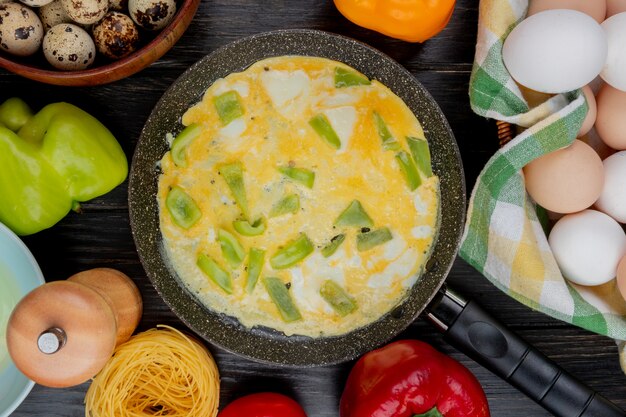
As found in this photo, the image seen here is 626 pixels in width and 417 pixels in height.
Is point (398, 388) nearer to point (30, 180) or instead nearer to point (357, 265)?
point (357, 265)

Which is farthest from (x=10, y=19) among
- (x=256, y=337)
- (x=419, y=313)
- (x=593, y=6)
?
(x=593, y=6)

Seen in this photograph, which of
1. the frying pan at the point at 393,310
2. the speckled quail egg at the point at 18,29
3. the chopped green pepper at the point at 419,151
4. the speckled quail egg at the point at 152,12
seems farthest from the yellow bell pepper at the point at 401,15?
the speckled quail egg at the point at 18,29

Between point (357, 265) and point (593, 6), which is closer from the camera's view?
point (593, 6)

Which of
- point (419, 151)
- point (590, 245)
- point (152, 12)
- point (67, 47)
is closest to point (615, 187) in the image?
point (590, 245)

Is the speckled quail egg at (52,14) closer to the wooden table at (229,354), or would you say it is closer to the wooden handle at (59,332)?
the wooden table at (229,354)

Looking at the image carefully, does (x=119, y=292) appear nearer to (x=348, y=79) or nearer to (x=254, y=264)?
(x=254, y=264)

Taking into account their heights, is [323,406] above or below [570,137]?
below
